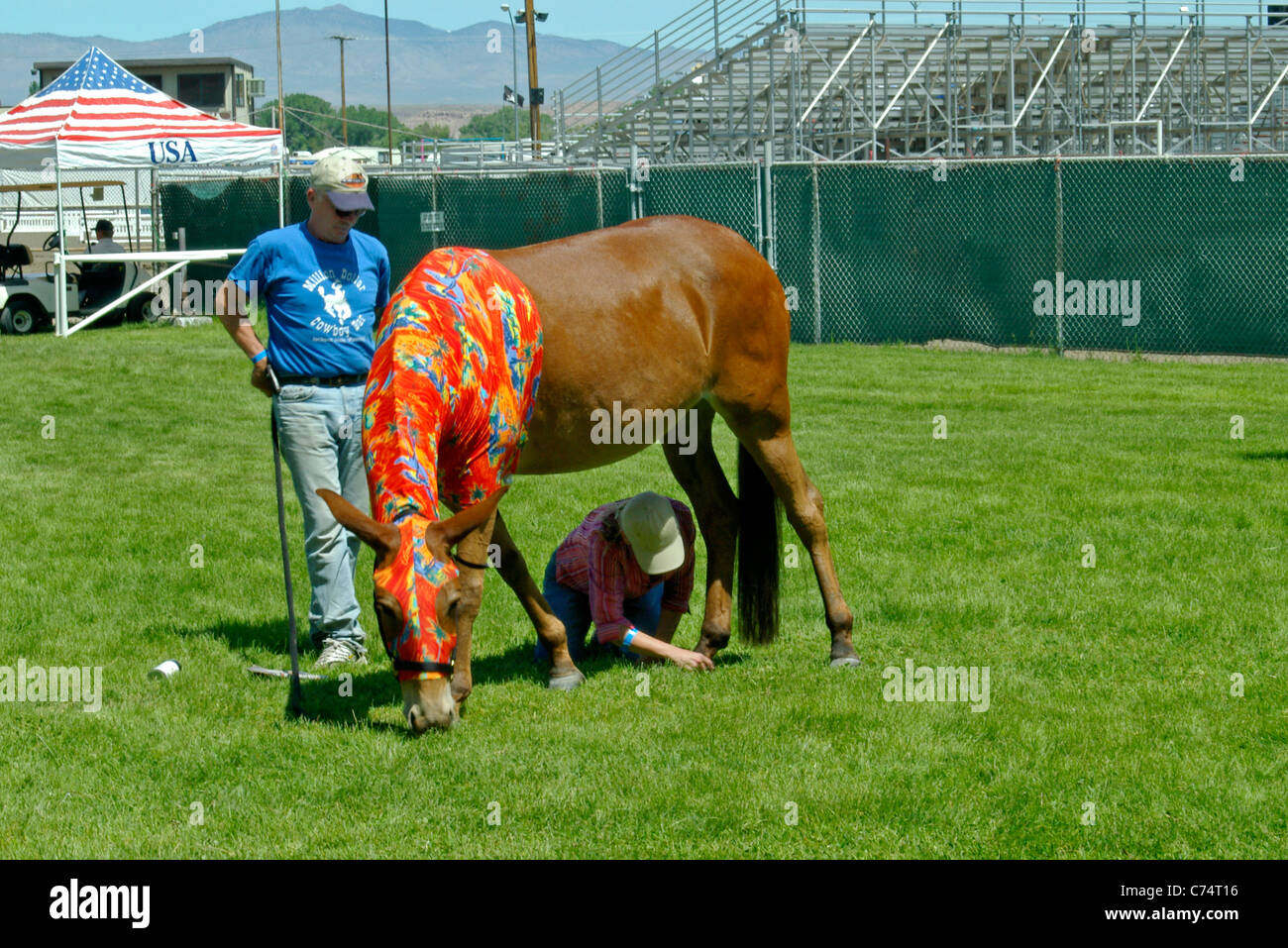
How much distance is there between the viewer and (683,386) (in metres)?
6.48

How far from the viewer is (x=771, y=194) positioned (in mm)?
20109

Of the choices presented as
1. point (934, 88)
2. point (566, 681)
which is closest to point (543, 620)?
point (566, 681)

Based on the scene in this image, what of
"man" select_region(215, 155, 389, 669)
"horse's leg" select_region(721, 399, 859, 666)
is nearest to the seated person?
"horse's leg" select_region(721, 399, 859, 666)

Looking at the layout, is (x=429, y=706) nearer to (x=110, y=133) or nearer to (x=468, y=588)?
(x=468, y=588)

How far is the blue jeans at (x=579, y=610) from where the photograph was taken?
268 inches

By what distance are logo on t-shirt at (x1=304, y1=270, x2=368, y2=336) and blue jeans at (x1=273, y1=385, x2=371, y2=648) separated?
28 centimetres

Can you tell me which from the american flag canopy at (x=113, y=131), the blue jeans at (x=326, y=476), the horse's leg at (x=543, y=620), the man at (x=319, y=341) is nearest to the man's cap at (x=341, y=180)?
the man at (x=319, y=341)

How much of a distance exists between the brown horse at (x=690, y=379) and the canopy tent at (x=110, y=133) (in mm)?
15000

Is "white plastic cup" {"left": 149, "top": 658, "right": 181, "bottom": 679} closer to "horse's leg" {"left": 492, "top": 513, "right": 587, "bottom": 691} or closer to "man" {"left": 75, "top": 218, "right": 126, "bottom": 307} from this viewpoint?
"horse's leg" {"left": 492, "top": 513, "right": 587, "bottom": 691}

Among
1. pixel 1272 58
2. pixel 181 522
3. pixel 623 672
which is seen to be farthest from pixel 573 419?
pixel 1272 58

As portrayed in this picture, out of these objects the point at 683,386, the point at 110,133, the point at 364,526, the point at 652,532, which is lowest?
the point at 652,532

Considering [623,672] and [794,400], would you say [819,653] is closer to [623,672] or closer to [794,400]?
[623,672]

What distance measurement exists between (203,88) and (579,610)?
3798 inches

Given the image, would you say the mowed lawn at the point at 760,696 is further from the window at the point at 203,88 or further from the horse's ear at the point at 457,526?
the window at the point at 203,88
